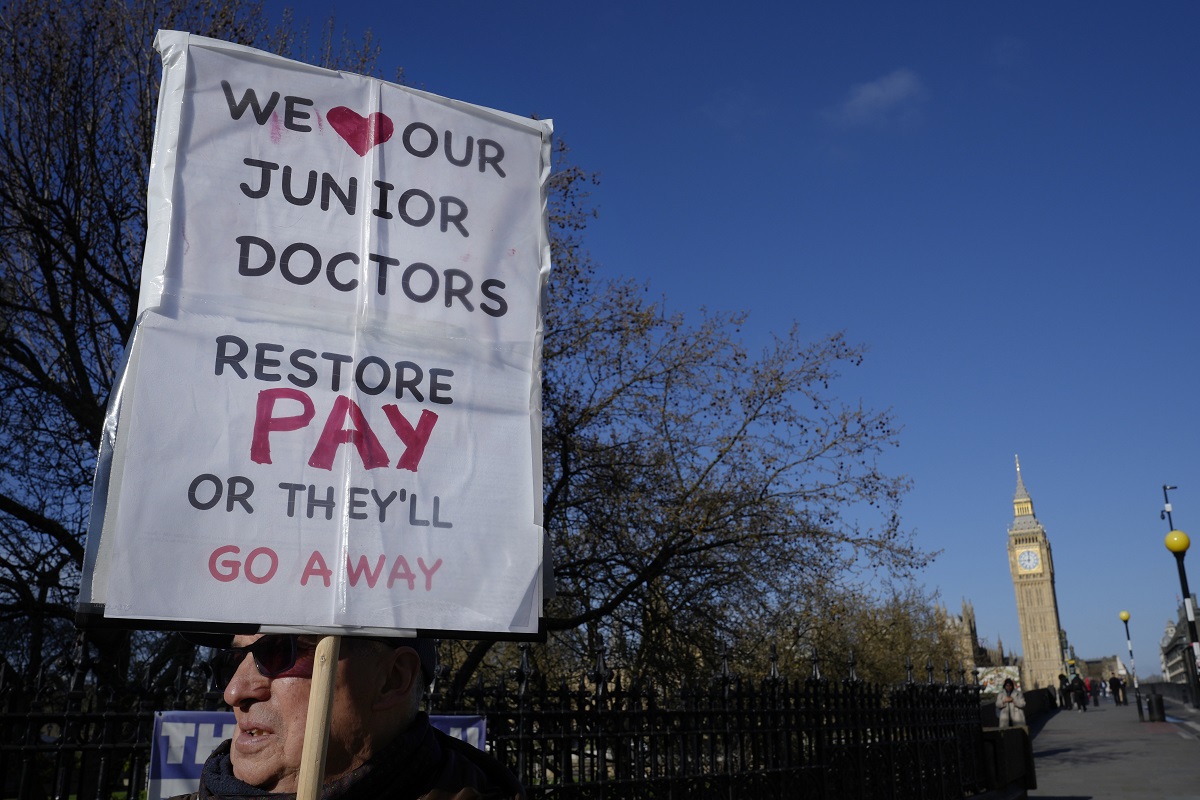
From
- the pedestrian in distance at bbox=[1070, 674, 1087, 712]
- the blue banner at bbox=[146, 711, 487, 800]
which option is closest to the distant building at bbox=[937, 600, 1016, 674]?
the pedestrian in distance at bbox=[1070, 674, 1087, 712]

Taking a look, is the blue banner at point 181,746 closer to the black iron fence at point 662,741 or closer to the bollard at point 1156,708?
the black iron fence at point 662,741

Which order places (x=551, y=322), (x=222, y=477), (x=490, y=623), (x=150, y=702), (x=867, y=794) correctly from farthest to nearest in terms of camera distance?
(x=551, y=322) < (x=867, y=794) < (x=150, y=702) < (x=490, y=623) < (x=222, y=477)

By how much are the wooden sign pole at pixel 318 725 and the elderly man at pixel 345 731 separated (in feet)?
0.59

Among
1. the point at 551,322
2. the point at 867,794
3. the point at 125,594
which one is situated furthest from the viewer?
the point at 551,322

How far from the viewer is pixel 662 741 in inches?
294

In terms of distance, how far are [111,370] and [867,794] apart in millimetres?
11232

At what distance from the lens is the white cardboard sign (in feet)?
7.66

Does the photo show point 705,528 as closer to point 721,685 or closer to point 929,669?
point 929,669

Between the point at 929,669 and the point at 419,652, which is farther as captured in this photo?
the point at 929,669

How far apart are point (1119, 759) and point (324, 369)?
23384mm

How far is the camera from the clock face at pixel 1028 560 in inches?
6983

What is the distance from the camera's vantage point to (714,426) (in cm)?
1510

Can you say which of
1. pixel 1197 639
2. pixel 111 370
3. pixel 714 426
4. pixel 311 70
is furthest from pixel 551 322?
pixel 1197 639

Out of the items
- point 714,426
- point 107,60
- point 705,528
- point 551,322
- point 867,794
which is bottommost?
point 867,794
